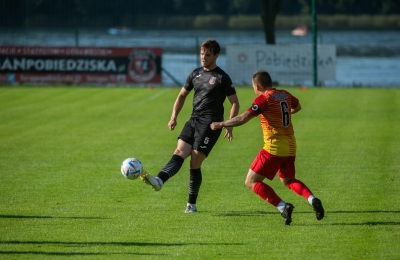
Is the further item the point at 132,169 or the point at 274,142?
the point at 132,169

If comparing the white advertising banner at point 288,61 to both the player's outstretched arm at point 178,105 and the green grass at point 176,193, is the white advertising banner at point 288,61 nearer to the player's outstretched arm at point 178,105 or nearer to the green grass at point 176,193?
the green grass at point 176,193

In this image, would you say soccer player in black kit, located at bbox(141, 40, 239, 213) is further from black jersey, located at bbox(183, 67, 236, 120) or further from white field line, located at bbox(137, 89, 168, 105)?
white field line, located at bbox(137, 89, 168, 105)

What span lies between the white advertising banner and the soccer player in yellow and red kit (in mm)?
17943

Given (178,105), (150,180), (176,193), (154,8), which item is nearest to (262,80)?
(178,105)

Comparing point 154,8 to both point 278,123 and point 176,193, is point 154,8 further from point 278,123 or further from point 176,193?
point 278,123

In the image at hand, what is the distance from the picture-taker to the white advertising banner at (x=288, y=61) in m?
26.1

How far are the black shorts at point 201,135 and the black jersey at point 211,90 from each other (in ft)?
0.34

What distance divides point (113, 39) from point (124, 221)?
138 ft

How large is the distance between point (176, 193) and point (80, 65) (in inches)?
673

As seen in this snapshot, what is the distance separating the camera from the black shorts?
8.92 meters

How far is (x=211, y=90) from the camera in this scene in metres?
9.00

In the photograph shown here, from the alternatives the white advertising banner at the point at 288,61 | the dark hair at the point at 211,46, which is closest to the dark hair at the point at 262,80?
the dark hair at the point at 211,46

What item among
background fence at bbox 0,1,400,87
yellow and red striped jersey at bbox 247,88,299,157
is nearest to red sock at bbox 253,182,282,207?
yellow and red striped jersey at bbox 247,88,299,157

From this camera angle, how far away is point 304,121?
17.9 metres
